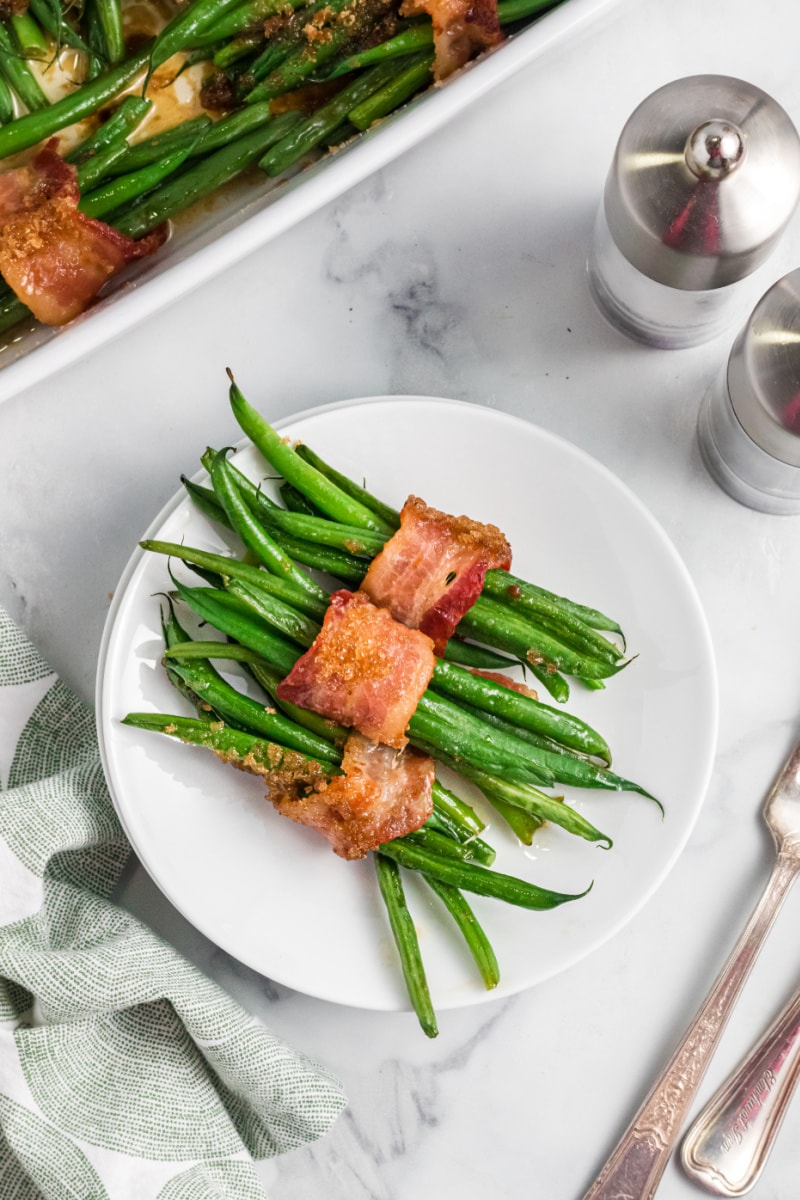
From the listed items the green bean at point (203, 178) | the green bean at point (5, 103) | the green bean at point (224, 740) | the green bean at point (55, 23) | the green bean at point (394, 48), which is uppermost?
the green bean at point (55, 23)

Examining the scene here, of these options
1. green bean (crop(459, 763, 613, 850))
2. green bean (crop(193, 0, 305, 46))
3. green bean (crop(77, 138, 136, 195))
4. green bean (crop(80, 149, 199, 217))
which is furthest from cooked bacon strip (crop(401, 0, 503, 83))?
green bean (crop(459, 763, 613, 850))

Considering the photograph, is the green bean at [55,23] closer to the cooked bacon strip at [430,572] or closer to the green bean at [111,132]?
the green bean at [111,132]

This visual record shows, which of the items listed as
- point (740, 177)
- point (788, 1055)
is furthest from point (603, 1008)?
point (740, 177)

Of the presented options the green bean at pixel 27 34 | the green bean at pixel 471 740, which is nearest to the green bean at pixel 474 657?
the green bean at pixel 471 740

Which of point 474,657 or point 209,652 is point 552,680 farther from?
point 209,652

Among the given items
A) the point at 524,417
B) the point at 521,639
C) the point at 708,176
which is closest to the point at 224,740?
the point at 521,639

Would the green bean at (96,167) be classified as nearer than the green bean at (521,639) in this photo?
No
